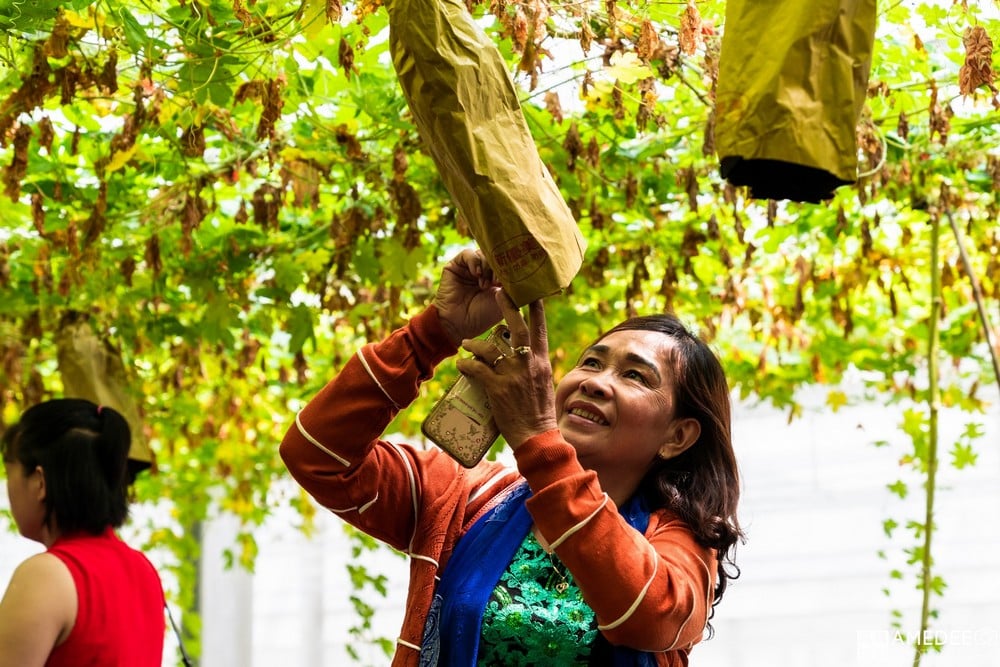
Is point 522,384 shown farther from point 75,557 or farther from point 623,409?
point 75,557

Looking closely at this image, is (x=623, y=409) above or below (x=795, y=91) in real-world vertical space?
below

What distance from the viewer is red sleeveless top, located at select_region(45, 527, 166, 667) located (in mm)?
2576

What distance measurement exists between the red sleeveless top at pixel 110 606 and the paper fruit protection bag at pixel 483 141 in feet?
4.29

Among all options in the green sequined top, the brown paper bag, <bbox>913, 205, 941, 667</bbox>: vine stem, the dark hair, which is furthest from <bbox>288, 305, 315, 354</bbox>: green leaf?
the green sequined top

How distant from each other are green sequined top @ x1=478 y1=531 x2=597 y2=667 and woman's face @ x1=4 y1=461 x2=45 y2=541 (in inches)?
47.5

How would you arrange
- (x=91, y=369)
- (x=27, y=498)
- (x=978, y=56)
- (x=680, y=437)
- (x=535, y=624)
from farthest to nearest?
(x=91, y=369), (x=27, y=498), (x=978, y=56), (x=680, y=437), (x=535, y=624)

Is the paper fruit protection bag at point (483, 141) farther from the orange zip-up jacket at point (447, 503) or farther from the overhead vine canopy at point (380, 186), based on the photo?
the overhead vine canopy at point (380, 186)

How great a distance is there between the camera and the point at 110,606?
104 inches

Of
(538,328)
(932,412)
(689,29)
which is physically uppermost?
(689,29)

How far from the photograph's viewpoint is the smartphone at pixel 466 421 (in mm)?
1877

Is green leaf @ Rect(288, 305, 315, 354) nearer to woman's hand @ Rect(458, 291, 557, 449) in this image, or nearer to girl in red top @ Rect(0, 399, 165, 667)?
girl in red top @ Rect(0, 399, 165, 667)

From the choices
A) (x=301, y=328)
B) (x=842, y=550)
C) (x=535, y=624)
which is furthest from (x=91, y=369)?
(x=842, y=550)

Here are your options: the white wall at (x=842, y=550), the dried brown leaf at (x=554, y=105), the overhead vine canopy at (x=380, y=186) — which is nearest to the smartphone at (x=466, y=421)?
the overhead vine canopy at (x=380, y=186)

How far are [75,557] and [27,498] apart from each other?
0.76 ft
